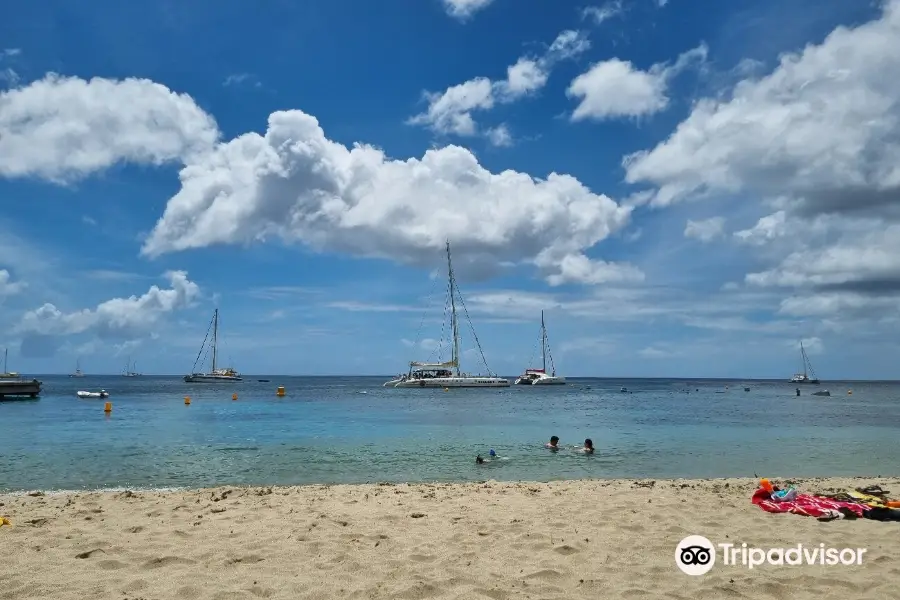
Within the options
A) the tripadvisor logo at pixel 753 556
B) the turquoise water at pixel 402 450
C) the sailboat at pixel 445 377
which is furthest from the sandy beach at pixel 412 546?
the sailboat at pixel 445 377

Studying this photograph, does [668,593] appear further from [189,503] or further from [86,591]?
[189,503]

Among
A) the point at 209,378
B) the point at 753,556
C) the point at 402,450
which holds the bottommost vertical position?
the point at 209,378

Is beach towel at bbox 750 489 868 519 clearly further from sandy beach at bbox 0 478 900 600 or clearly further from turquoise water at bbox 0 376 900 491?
turquoise water at bbox 0 376 900 491

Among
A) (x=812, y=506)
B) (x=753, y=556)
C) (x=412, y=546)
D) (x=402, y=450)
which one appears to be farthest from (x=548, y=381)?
(x=412, y=546)

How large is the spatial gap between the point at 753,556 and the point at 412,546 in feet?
16.6

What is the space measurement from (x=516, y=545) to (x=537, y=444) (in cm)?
1926

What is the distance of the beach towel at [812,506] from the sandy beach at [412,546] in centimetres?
31

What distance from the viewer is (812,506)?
35.8 feet

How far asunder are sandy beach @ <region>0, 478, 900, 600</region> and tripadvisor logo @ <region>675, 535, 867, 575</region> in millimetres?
177

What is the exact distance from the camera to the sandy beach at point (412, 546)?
7.10 metres

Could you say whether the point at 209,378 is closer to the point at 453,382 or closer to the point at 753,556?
the point at 453,382

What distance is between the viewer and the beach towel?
34.6 feet

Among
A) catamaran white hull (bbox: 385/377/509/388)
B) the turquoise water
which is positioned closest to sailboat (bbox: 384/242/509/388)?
catamaran white hull (bbox: 385/377/509/388)

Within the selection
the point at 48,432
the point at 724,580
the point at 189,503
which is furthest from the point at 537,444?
the point at 48,432
